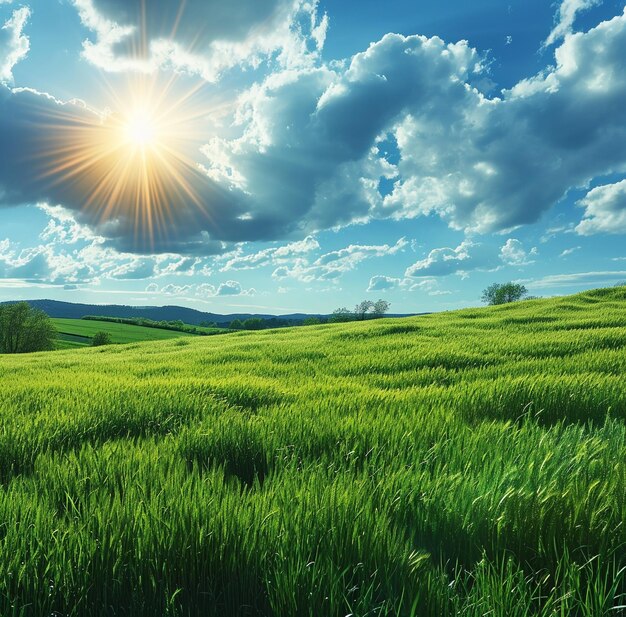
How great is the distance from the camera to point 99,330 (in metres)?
114

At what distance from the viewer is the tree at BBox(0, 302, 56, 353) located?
278 feet

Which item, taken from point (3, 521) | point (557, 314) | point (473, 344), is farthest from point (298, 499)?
point (557, 314)

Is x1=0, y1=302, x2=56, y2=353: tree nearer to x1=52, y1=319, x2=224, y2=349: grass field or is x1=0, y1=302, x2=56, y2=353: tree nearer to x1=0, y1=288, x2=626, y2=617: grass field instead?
x1=52, y1=319, x2=224, y2=349: grass field

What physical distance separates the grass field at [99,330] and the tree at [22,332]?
260 inches

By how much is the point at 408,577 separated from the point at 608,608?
63cm

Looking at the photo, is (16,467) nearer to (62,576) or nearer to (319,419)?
(62,576)

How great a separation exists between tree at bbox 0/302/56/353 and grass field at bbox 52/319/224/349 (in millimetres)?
6612

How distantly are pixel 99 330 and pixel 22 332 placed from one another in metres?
28.3

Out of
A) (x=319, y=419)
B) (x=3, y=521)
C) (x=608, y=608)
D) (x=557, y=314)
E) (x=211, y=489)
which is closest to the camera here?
(x=608, y=608)

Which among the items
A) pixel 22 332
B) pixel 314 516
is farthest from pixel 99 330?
pixel 314 516

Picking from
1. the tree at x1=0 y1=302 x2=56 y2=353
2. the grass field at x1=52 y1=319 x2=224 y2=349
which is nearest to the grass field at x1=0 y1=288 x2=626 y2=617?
the tree at x1=0 y1=302 x2=56 y2=353

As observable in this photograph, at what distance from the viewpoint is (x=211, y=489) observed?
2.15 m

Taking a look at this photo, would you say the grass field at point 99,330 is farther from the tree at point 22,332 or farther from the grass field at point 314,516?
the grass field at point 314,516

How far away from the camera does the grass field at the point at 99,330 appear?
100m
